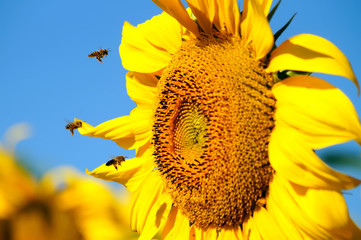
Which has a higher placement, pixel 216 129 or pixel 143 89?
pixel 143 89

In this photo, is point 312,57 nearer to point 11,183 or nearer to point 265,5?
point 265,5

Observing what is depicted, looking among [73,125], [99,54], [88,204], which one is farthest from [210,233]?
[88,204]

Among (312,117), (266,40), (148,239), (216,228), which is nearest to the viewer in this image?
(312,117)

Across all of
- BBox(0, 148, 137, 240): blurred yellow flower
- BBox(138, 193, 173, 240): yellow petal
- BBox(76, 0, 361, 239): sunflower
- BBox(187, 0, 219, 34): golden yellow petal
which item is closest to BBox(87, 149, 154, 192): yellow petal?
BBox(76, 0, 361, 239): sunflower

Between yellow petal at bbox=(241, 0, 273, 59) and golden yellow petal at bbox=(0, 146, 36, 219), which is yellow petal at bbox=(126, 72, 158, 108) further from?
golden yellow petal at bbox=(0, 146, 36, 219)

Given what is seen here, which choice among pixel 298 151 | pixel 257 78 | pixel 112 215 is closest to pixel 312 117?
pixel 298 151

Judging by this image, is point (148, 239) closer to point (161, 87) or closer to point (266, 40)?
point (161, 87)
